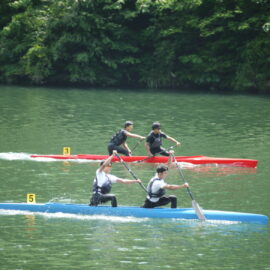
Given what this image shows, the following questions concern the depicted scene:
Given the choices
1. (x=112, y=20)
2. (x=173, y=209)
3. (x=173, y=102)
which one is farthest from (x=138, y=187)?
(x=112, y=20)

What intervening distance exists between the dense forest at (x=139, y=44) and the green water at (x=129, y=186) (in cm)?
521

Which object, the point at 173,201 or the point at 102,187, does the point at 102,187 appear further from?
the point at 173,201

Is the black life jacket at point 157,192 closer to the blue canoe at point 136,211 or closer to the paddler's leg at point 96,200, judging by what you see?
the blue canoe at point 136,211

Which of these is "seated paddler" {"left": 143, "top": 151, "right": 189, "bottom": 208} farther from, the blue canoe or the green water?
the green water

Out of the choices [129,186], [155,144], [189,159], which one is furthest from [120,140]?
→ [129,186]

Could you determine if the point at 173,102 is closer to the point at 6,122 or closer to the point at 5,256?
the point at 6,122

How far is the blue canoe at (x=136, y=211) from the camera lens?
17.5m

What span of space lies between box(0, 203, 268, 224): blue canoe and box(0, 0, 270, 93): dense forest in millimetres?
27411

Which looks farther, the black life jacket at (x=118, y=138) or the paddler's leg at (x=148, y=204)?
the black life jacket at (x=118, y=138)

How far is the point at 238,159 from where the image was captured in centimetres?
2386

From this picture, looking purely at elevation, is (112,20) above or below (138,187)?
above

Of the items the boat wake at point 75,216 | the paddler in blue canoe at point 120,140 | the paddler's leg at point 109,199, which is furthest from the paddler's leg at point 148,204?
the paddler in blue canoe at point 120,140

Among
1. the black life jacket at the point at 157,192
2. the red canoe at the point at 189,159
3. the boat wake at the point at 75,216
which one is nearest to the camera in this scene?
the boat wake at the point at 75,216

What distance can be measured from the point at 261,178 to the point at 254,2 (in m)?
24.8
